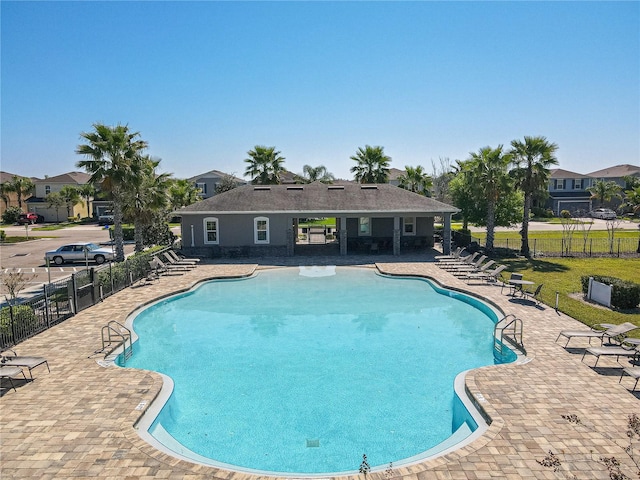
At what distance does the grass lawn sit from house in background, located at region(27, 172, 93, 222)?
61117mm

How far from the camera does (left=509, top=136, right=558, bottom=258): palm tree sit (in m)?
27.5

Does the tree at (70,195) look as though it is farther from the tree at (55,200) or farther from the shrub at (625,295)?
the shrub at (625,295)

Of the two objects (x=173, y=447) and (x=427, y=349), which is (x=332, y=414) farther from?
(x=427, y=349)

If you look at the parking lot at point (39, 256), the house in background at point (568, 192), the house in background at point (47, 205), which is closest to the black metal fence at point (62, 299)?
the parking lot at point (39, 256)

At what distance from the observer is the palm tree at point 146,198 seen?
981 inches

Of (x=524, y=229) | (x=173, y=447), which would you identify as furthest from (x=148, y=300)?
(x=524, y=229)

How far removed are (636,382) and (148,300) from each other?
54.2ft

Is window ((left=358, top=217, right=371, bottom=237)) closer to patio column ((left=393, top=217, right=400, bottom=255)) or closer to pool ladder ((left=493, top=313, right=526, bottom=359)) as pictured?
patio column ((left=393, top=217, right=400, bottom=255))

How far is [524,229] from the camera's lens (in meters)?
29.0

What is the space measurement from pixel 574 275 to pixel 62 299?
23.6m

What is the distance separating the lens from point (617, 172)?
79.1 m

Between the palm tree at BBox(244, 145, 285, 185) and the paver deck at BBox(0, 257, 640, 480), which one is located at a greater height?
the palm tree at BBox(244, 145, 285, 185)

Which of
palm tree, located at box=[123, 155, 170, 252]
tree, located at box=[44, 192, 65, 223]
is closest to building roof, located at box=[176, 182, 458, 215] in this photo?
palm tree, located at box=[123, 155, 170, 252]

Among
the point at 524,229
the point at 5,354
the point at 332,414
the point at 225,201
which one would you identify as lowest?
the point at 332,414
